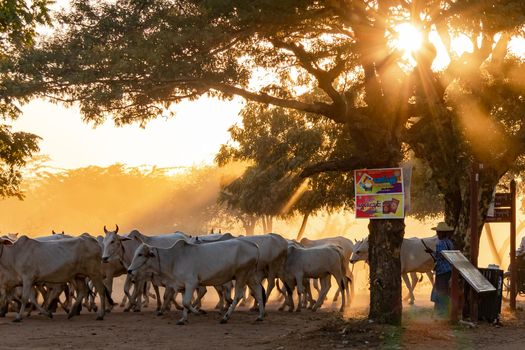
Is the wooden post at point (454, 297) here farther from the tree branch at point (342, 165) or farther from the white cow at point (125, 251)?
the white cow at point (125, 251)

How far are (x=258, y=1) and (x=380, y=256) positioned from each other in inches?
195

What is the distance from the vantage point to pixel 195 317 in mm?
20000

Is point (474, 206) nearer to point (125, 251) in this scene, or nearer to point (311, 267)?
point (311, 267)

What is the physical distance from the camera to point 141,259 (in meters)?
18.7

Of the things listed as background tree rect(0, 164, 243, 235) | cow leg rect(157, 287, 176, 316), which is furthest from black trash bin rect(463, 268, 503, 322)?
background tree rect(0, 164, 243, 235)

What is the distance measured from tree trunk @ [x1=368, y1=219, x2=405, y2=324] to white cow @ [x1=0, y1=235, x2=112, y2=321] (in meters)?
5.88

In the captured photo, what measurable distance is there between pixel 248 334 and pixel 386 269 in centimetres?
272

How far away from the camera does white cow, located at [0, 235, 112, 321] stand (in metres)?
19.1

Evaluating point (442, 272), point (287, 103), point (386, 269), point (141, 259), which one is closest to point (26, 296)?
point (141, 259)

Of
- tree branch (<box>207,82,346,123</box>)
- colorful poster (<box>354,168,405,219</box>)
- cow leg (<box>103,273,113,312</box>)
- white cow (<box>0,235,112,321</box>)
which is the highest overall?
tree branch (<box>207,82,346,123</box>)

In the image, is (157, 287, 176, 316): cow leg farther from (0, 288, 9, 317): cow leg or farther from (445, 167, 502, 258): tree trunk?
(445, 167, 502, 258): tree trunk

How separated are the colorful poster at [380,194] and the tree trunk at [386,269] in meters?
0.30

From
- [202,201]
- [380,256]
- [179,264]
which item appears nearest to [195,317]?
[179,264]

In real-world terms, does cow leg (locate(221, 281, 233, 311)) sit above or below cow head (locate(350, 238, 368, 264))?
below
